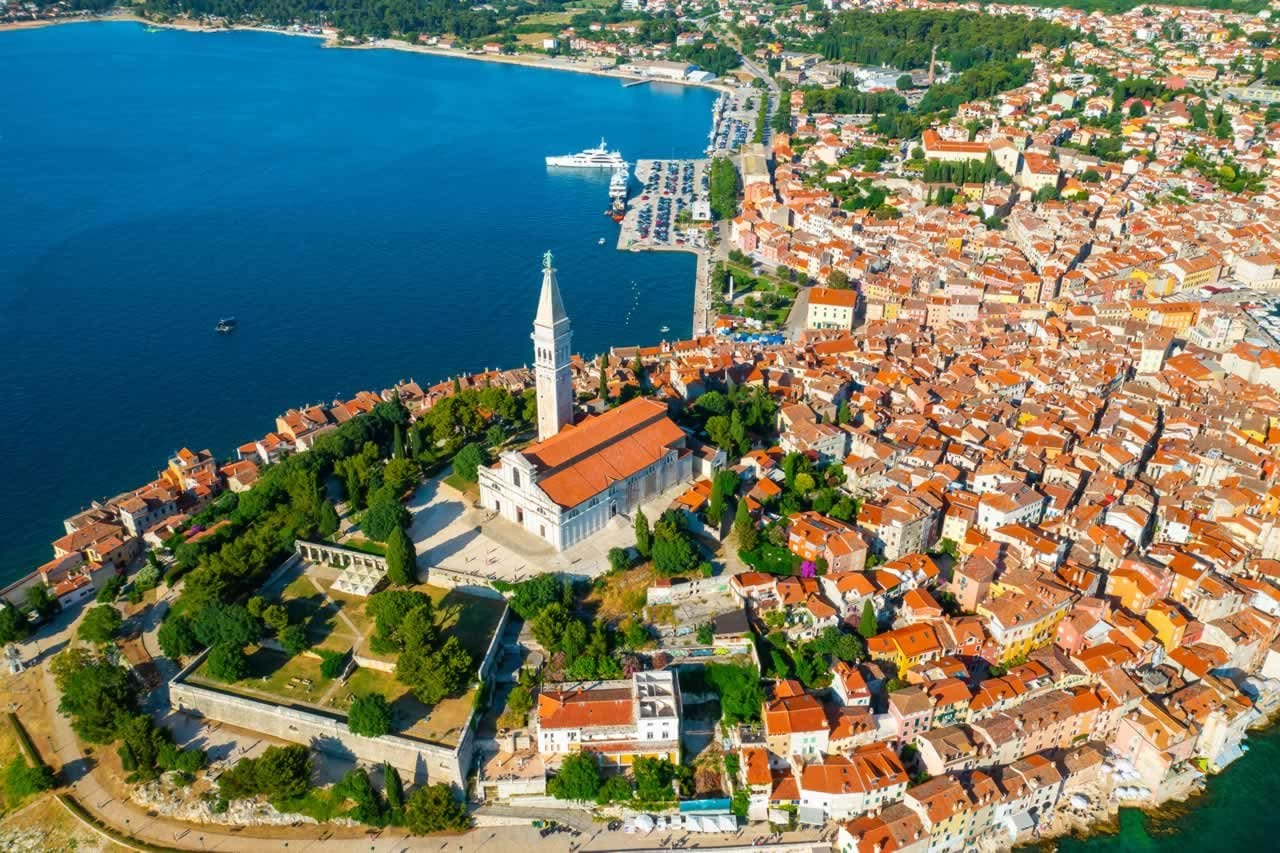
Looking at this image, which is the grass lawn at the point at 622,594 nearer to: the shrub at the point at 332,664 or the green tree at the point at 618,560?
the green tree at the point at 618,560

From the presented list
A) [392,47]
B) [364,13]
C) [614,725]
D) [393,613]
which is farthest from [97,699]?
[364,13]

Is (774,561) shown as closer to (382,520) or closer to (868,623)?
(868,623)

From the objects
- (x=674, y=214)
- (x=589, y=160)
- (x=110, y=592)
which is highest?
(x=589, y=160)

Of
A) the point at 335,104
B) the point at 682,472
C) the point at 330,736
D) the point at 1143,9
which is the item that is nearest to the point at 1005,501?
the point at 682,472

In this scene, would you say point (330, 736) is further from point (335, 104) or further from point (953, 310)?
point (335, 104)

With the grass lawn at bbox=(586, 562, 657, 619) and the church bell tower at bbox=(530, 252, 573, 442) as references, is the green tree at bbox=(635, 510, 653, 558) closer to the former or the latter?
the grass lawn at bbox=(586, 562, 657, 619)

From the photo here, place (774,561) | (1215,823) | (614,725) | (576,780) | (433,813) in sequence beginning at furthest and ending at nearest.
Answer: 1. (774,561)
2. (1215,823)
3. (614,725)
4. (576,780)
5. (433,813)

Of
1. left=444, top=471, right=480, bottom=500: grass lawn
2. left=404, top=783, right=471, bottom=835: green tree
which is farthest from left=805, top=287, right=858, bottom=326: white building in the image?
left=404, top=783, right=471, bottom=835: green tree
